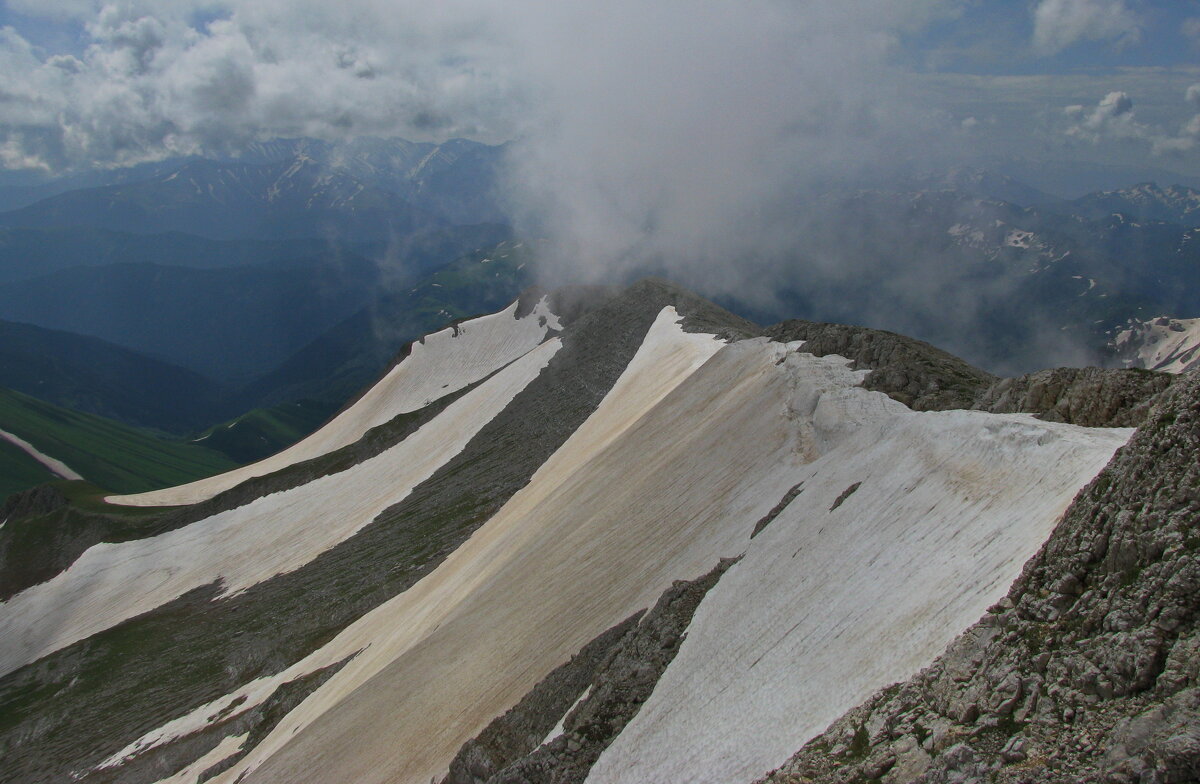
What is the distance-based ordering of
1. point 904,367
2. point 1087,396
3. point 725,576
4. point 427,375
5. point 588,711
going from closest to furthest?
point 588,711, point 1087,396, point 725,576, point 904,367, point 427,375

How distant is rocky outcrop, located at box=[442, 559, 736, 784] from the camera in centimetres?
2622

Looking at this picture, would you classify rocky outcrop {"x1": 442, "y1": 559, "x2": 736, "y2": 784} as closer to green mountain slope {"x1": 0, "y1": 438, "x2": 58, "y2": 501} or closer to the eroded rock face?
the eroded rock face

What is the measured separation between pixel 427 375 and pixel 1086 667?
460 feet

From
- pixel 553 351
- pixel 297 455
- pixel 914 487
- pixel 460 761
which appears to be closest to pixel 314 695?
pixel 460 761

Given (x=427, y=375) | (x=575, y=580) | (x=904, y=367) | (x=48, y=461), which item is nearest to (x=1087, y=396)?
(x=904, y=367)

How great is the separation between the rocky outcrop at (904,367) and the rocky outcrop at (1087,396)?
17.0 ft

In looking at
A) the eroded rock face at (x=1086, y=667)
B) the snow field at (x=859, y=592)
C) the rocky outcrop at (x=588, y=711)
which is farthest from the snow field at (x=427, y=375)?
the eroded rock face at (x=1086, y=667)

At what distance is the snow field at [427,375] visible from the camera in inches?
5531

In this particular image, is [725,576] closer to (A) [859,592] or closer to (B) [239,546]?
(A) [859,592]

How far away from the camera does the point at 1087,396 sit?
2778cm

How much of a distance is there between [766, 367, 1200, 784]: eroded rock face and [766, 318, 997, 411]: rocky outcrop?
20980mm

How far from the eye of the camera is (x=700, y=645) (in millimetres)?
27641

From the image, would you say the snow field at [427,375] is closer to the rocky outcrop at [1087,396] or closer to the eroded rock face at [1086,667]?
the rocky outcrop at [1087,396]

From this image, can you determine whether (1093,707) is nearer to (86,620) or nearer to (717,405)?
(717,405)
